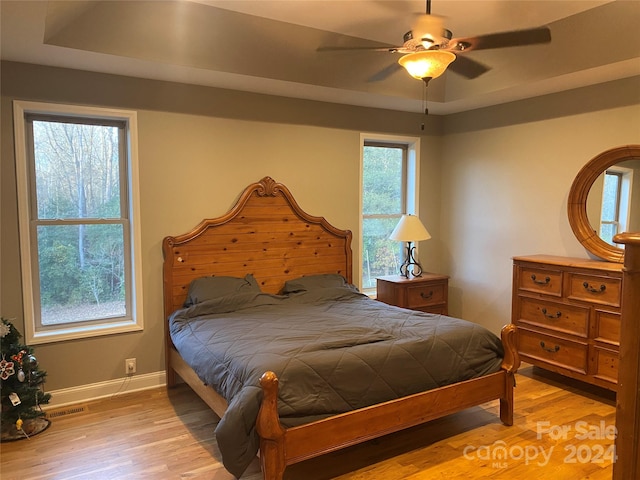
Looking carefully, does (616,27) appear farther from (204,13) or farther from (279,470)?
(279,470)

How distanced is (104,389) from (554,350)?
3.47m

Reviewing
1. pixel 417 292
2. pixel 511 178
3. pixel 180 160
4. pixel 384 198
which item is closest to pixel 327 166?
pixel 384 198

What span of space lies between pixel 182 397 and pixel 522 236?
3.28 metres

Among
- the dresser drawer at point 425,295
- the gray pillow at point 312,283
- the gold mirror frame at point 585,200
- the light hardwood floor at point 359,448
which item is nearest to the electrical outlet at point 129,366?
the light hardwood floor at point 359,448

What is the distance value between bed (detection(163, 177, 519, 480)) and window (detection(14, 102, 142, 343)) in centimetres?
40

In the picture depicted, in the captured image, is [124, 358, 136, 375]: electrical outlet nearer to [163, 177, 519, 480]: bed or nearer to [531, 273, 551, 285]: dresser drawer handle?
[163, 177, 519, 480]: bed

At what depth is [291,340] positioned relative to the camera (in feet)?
9.01

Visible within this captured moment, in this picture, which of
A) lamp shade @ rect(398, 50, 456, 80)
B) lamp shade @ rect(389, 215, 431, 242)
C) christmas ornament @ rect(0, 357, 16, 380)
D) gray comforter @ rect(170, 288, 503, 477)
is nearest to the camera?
gray comforter @ rect(170, 288, 503, 477)

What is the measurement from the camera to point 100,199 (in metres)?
3.57

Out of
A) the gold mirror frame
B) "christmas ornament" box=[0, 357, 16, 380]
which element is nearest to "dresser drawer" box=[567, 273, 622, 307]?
the gold mirror frame

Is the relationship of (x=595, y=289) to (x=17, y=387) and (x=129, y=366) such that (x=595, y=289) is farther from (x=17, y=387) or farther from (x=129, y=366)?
(x=17, y=387)

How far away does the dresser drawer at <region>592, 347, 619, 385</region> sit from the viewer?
3226 mm

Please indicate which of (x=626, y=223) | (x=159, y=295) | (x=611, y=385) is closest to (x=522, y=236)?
(x=626, y=223)

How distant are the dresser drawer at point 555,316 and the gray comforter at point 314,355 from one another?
857mm
